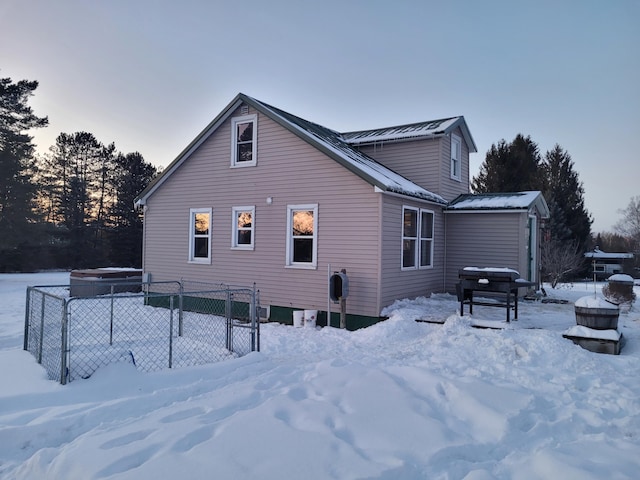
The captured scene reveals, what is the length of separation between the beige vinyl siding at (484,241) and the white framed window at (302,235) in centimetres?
487

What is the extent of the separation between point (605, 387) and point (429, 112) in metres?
18.6

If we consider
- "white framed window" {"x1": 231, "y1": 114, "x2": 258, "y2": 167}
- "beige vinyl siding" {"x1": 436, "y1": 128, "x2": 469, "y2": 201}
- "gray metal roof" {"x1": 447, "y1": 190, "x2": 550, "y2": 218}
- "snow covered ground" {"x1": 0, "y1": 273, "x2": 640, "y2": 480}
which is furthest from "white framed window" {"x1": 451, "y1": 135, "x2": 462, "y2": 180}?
"snow covered ground" {"x1": 0, "y1": 273, "x2": 640, "y2": 480}

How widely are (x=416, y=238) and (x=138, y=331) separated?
7352mm

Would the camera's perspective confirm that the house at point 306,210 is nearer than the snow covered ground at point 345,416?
No

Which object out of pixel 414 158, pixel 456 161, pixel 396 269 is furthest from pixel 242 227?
pixel 456 161

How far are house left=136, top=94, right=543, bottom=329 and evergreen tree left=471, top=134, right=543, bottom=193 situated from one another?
1875cm

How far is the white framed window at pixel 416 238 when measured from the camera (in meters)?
11.9

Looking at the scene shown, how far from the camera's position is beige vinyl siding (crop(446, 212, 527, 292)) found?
13242 millimetres

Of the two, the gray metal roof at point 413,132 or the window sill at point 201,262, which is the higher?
the gray metal roof at point 413,132

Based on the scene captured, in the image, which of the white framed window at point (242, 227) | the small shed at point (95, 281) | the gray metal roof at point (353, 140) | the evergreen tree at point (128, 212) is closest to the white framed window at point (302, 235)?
the white framed window at point (242, 227)

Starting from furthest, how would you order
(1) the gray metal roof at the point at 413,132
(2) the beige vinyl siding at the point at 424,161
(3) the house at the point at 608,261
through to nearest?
(3) the house at the point at 608,261 → (1) the gray metal roof at the point at 413,132 → (2) the beige vinyl siding at the point at 424,161

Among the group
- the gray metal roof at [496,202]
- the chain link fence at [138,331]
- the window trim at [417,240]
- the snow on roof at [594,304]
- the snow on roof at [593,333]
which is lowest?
the chain link fence at [138,331]

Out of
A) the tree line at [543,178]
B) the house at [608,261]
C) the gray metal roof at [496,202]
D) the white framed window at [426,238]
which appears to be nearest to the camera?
the white framed window at [426,238]

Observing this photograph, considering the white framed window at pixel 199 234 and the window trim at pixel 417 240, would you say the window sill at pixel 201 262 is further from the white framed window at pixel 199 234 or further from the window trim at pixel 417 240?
the window trim at pixel 417 240
